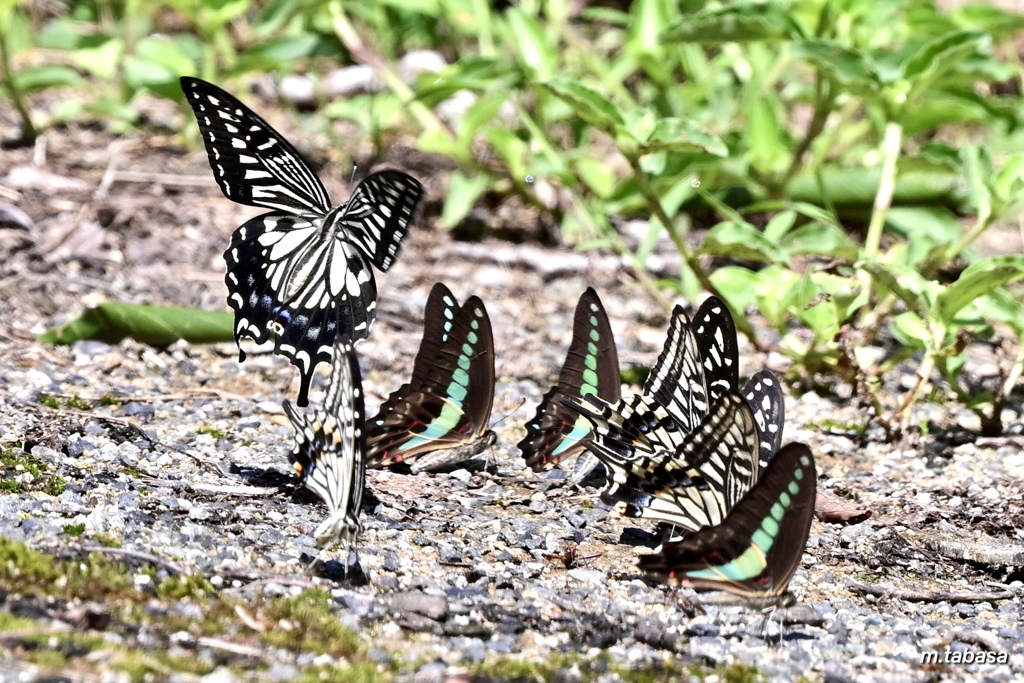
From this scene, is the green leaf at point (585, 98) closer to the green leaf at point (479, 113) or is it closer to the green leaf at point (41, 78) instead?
the green leaf at point (479, 113)

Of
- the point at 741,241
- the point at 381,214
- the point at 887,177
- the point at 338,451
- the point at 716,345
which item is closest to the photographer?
the point at 338,451

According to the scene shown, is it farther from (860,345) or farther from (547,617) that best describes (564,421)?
(860,345)

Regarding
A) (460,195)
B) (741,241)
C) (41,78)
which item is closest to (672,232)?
(741,241)

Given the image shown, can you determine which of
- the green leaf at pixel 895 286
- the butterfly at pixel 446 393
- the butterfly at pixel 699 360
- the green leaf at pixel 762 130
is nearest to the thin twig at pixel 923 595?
the butterfly at pixel 699 360

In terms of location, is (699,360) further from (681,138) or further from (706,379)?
(681,138)

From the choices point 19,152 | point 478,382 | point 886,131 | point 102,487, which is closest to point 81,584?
point 102,487

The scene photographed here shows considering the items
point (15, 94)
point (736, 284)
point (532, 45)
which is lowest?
point (736, 284)
